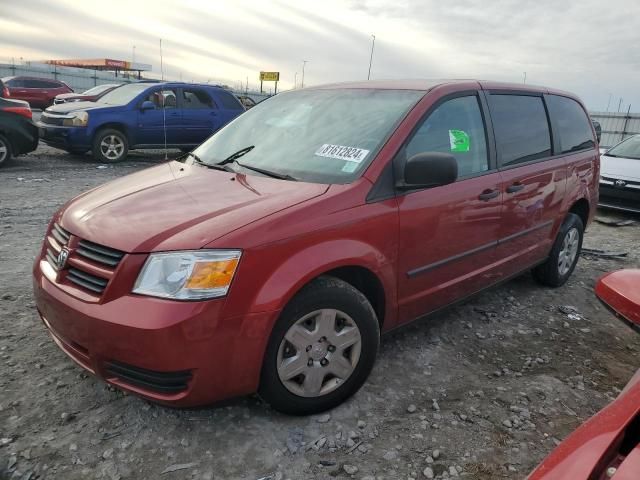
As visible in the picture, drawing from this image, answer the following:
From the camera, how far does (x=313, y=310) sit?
228cm

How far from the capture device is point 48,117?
30.8 feet

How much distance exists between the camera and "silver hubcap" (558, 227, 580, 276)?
4.38 metres

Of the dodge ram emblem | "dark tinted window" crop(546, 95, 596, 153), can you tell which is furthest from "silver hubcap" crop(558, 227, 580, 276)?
the dodge ram emblem

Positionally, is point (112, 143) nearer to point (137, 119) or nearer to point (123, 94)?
point (137, 119)

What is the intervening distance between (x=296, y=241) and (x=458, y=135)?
A: 1493 mm

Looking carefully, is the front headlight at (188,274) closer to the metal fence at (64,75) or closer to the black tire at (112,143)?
the black tire at (112,143)

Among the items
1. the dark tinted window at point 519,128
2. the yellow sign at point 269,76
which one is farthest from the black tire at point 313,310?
the yellow sign at point 269,76

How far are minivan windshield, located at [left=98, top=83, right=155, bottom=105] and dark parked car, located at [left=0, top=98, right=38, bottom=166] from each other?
66.2 inches

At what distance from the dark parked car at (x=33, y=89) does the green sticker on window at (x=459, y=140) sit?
68.5ft

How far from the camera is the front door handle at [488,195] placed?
3134 mm

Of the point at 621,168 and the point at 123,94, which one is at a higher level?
the point at 123,94

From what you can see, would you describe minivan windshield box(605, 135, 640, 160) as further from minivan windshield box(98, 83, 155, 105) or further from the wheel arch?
minivan windshield box(98, 83, 155, 105)

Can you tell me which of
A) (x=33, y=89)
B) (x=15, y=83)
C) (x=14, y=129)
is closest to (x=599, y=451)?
(x=14, y=129)

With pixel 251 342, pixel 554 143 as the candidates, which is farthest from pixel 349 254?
pixel 554 143
